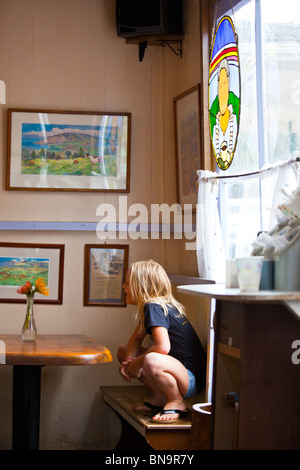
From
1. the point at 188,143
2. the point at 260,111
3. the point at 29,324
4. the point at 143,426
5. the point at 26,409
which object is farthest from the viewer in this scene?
the point at 188,143

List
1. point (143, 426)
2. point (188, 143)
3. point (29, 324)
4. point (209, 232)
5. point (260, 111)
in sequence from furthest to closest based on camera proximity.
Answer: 1. point (188, 143)
2. point (29, 324)
3. point (209, 232)
4. point (260, 111)
5. point (143, 426)

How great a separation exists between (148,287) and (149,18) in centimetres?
206

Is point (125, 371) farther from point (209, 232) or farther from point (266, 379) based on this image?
point (266, 379)

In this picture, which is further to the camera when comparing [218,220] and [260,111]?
[218,220]

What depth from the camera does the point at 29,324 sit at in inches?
159

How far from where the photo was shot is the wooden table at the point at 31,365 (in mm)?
3521

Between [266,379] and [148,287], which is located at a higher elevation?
[148,287]

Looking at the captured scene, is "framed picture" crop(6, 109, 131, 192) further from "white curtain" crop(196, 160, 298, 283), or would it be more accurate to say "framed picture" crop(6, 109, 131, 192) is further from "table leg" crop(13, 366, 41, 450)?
"table leg" crop(13, 366, 41, 450)

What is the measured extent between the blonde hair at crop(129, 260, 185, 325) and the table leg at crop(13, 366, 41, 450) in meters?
0.75

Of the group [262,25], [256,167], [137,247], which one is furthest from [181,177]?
[262,25]

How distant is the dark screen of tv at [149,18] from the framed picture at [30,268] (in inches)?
67.0

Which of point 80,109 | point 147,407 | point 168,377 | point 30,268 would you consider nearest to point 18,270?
point 30,268

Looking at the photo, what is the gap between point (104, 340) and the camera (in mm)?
4770

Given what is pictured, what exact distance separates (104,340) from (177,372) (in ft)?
4.33
